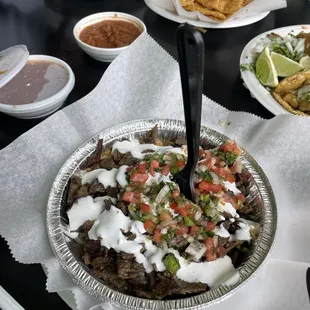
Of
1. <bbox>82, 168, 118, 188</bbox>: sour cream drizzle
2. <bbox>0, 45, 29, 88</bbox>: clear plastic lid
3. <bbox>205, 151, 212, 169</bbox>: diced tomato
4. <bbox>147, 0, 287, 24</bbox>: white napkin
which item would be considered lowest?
<bbox>147, 0, 287, 24</bbox>: white napkin

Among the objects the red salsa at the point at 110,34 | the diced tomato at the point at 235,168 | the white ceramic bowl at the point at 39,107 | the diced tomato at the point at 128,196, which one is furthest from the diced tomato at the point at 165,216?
the red salsa at the point at 110,34

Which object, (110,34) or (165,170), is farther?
(110,34)

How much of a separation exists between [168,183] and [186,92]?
0.42 m

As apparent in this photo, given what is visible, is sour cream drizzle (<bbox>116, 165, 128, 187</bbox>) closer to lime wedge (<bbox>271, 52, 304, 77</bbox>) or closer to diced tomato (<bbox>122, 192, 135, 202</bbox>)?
diced tomato (<bbox>122, 192, 135, 202</bbox>)

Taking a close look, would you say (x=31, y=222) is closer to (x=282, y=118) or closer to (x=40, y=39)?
(x=282, y=118)

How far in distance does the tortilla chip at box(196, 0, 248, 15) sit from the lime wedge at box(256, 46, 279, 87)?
54 cm

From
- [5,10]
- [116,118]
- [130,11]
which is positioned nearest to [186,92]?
[116,118]

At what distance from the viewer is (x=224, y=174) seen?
1.52 m

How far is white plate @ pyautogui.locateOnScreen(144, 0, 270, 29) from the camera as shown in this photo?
2537 millimetres

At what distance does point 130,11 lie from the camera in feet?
9.25

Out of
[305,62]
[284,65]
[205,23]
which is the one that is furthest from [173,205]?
[205,23]

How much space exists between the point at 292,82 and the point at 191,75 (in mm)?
1170

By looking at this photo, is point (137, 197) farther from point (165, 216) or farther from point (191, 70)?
point (191, 70)

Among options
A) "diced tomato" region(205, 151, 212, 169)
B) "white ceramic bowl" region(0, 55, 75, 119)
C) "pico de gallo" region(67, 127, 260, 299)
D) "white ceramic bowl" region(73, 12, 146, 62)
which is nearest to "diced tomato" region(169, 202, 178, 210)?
"pico de gallo" region(67, 127, 260, 299)
